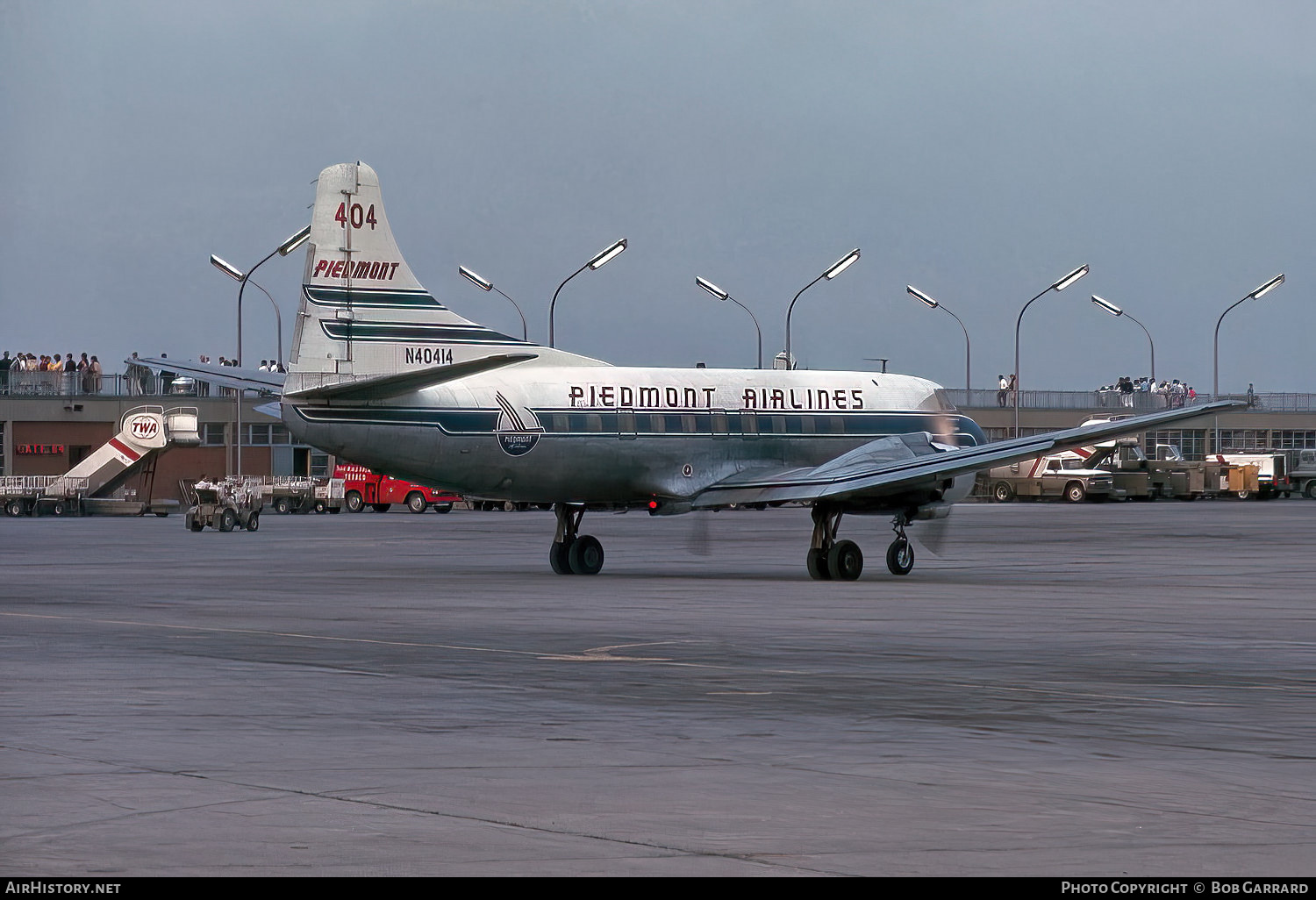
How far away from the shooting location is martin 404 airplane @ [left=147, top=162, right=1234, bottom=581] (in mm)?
30125

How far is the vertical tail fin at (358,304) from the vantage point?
30.5 meters

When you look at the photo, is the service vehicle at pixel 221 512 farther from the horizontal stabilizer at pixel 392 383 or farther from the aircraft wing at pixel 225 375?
the horizontal stabilizer at pixel 392 383

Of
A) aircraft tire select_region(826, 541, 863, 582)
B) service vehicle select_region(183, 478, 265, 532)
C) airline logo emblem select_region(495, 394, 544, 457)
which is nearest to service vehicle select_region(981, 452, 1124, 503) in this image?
service vehicle select_region(183, 478, 265, 532)

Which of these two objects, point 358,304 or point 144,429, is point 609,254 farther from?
point 358,304

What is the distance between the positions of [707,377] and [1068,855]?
26.0 meters

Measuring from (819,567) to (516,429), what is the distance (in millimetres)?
5992

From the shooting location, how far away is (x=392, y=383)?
29891 mm

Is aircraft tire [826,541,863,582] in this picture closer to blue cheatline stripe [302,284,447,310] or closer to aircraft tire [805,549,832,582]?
aircraft tire [805,549,832,582]

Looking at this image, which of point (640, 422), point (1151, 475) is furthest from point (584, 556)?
point (1151, 475)

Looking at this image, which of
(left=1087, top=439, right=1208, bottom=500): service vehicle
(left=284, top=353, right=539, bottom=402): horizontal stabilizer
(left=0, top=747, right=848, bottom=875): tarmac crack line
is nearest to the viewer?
(left=0, top=747, right=848, bottom=875): tarmac crack line

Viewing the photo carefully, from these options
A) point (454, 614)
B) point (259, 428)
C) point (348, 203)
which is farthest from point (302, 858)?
point (259, 428)

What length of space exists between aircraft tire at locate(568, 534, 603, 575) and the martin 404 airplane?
4 cm

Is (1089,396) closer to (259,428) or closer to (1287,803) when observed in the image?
(259,428)

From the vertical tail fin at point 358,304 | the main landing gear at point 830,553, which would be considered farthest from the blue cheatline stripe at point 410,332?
the main landing gear at point 830,553
